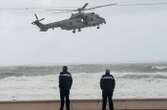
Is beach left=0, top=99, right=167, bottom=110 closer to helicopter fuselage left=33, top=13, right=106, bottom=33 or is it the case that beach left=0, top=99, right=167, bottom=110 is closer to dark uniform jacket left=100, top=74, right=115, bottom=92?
dark uniform jacket left=100, top=74, right=115, bottom=92

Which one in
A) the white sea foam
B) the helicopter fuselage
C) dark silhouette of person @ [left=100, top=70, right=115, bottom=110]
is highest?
the helicopter fuselage

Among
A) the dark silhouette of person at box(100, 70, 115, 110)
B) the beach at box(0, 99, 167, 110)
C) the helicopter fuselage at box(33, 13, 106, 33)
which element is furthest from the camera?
the helicopter fuselage at box(33, 13, 106, 33)

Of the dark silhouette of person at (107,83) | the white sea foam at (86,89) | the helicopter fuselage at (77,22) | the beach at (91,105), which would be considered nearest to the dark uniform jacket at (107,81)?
the dark silhouette of person at (107,83)

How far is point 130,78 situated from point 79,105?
46.7 meters

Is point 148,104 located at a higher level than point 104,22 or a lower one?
lower

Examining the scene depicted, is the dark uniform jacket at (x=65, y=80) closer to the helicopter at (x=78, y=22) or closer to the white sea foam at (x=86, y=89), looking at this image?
the helicopter at (x=78, y=22)

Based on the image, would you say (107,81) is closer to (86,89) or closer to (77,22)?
(77,22)

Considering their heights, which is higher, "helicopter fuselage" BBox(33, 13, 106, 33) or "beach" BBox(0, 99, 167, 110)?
"helicopter fuselage" BBox(33, 13, 106, 33)

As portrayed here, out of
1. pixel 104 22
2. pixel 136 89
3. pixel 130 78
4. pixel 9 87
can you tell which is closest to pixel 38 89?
pixel 9 87

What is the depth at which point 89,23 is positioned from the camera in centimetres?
2745

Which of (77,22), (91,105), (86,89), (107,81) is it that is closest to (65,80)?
(107,81)

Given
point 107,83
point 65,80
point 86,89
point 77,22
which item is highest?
point 77,22

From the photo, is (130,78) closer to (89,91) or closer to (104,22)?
(89,91)

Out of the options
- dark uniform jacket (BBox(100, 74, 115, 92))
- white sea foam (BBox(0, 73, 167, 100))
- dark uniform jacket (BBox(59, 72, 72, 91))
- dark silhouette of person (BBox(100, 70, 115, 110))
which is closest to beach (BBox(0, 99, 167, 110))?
dark silhouette of person (BBox(100, 70, 115, 110))
